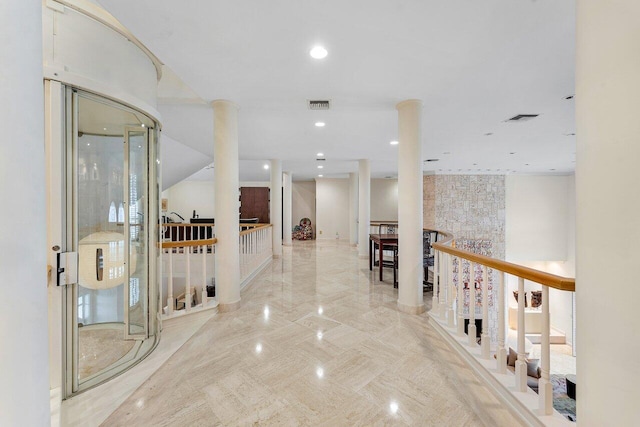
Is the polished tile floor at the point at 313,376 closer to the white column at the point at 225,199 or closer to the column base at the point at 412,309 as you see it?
the column base at the point at 412,309

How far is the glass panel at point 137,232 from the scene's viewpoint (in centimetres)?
243

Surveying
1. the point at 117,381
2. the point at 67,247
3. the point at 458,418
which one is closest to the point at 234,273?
the point at 117,381

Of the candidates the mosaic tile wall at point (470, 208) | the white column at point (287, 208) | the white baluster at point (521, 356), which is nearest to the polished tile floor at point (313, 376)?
the white baluster at point (521, 356)

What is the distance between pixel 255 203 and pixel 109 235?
9143mm

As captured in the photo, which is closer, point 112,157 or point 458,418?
point 458,418

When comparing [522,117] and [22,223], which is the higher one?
[522,117]

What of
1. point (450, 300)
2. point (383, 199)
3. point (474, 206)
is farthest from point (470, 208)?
point (450, 300)

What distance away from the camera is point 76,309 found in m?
1.90

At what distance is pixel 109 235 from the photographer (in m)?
2.27

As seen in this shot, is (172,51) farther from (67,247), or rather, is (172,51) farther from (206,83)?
(67,247)

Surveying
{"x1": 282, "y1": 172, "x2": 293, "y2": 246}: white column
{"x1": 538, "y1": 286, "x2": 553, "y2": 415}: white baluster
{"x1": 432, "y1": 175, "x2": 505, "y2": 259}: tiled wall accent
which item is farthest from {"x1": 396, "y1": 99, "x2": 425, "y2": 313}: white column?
{"x1": 432, "y1": 175, "x2": 505, "y2": 259}: tiled wall accent

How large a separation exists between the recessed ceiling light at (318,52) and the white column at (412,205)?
1.40m

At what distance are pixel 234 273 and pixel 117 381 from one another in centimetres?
157

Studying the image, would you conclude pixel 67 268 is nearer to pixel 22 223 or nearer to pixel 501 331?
pixel 22 223
